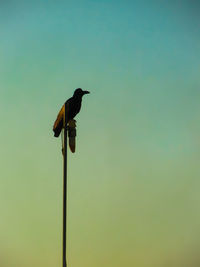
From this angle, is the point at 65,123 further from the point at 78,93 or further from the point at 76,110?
the point at 78,93

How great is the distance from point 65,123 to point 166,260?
1.73 meters

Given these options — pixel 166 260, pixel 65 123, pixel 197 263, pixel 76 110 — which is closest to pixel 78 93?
pixel 76 110

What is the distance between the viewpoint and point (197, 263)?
2.76 meters

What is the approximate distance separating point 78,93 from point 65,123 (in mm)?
283

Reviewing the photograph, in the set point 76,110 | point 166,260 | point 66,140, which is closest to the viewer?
point 66,140

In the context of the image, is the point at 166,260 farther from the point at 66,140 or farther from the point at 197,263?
the point at 66,140

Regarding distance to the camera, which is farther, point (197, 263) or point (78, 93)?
point (197, 263)

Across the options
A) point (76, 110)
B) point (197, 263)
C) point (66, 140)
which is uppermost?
point (76, 110)

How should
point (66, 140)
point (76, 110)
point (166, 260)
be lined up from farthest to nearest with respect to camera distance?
1. point (166, 260)
2. point (76, 110)
3. point (66, 140)

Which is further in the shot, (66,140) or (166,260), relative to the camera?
(166,260)

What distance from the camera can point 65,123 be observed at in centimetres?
144

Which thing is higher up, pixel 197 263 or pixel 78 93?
pixel 78 93

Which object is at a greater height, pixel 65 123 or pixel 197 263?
pixel 65 123

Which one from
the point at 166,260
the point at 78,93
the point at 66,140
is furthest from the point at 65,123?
the point at 166,260
